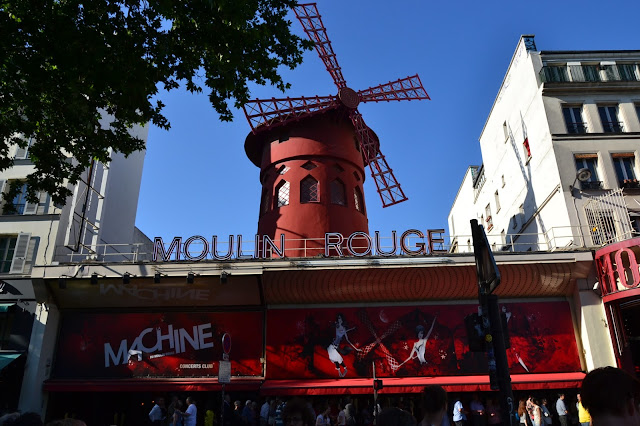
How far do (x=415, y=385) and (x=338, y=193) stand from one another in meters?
6.99

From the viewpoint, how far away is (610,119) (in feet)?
55.8

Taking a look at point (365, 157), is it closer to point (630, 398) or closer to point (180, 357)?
point (180, 357)

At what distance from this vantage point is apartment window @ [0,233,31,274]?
1534cm

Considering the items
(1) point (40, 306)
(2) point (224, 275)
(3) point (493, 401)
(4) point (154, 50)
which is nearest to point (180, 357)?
(2) point (224, 275)

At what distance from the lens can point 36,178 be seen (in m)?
8.98

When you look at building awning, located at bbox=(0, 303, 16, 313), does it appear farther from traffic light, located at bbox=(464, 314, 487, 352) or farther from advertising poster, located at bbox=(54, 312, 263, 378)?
traffic light, located at bbox=(464, 314, 487, 352)

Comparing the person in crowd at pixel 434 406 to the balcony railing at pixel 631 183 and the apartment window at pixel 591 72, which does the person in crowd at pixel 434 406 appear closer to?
the balcony railing at pixel 631 183

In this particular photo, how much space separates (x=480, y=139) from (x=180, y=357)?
17.4 meters

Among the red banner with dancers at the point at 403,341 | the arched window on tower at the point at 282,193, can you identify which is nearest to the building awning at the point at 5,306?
the red banner with dancers at the point at 403,341

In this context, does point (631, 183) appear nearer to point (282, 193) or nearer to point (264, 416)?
point (282, 193)

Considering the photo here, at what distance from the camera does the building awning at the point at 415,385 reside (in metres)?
13.6

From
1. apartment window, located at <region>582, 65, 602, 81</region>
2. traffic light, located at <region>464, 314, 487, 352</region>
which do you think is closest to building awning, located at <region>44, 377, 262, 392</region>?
traffic light, located at <region>464, 314, 487, 352</region>

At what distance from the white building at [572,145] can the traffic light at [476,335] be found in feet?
25.8

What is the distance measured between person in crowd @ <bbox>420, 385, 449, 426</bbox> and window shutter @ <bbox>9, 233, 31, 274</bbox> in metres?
15.2
